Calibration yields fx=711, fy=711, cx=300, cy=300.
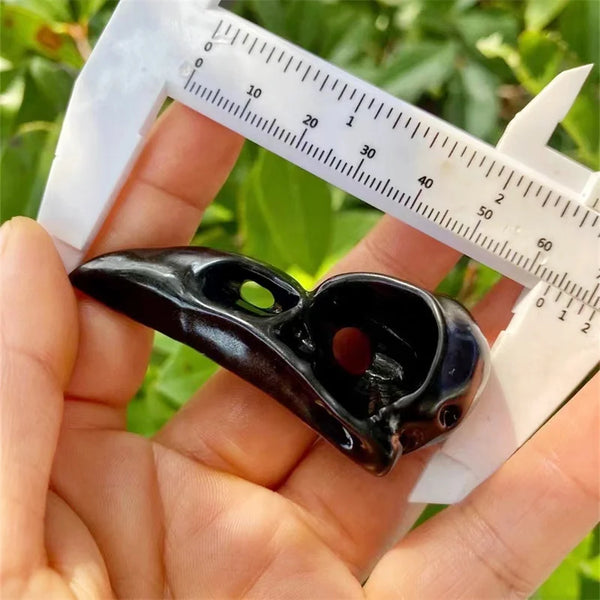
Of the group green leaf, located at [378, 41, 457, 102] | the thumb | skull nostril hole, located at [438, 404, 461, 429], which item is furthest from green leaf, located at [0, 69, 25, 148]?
skull nostril hole, located at [438, 404, 461, 429]

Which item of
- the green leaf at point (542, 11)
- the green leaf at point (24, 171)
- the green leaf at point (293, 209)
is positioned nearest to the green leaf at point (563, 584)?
the green leaf at point (293, 209)

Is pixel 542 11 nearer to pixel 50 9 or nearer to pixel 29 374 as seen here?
pixel 50 9

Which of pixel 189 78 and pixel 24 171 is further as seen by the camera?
pixel 24 171

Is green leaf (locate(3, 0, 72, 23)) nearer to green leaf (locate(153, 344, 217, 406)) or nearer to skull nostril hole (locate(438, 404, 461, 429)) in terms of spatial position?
green leaf (locate(153, 344, 217, 406))

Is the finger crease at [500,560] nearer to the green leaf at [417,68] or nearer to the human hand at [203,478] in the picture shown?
the human hand at [203,478]

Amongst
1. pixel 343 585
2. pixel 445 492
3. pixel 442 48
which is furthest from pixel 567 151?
pixel 343 585


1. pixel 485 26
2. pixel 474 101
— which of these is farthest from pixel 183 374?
pixel 485 26
